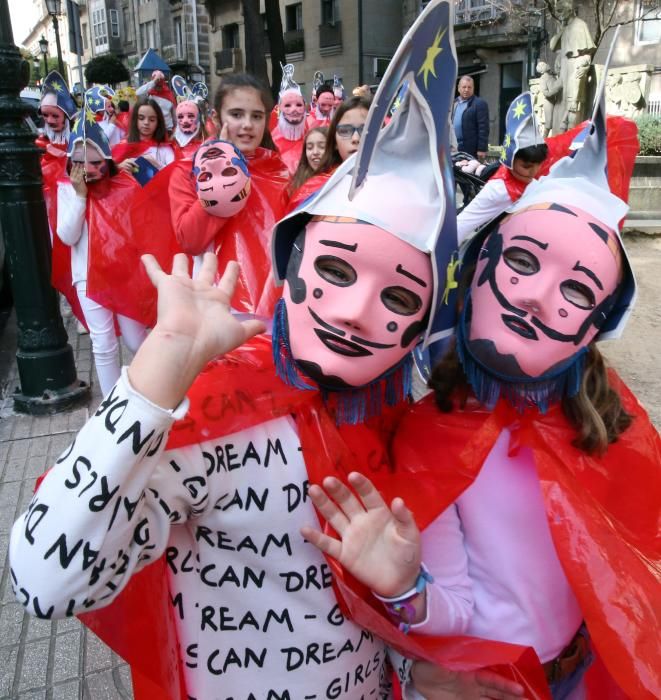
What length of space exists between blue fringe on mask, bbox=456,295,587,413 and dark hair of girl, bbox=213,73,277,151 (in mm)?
2468

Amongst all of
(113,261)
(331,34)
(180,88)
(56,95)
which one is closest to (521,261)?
(113,261)

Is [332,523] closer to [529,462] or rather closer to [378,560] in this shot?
[378,560]

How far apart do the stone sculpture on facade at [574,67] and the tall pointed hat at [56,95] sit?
6.84m

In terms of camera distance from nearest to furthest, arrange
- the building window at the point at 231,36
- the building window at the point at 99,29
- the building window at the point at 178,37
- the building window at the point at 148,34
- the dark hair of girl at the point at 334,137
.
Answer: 1. the dark hair of girl at the point at 334,137
2. the building window at the point at 231,36
3. the building window at the point at 178,37
4. the building window at the point at 148,34
5. the building window at the point at 99,29

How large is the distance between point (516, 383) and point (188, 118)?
682 centimetres

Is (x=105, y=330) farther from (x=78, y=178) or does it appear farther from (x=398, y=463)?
(x=398, y=463)

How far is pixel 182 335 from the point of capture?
991mm

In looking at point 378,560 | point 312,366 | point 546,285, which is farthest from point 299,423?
point 546,285

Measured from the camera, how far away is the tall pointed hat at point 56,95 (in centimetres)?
608

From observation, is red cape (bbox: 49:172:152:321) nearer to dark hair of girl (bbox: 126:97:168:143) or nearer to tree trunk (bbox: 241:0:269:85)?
dark hair of girl (bbox: 126:97:168:143)

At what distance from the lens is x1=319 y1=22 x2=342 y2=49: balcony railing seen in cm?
2944

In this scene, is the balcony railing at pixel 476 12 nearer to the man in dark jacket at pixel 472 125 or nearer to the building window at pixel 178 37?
the man in dark jacket at pixel 472 125

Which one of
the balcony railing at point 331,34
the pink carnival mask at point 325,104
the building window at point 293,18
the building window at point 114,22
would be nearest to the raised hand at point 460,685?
the pink carnival mask at point 325,104

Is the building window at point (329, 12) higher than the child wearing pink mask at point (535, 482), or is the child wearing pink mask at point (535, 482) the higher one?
the building window at point (329, 12)
